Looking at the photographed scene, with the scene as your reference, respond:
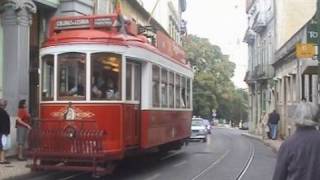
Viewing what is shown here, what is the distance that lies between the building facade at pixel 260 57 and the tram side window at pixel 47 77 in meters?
35.7

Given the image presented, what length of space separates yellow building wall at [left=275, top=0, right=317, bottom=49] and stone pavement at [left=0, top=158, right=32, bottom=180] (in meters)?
32.0

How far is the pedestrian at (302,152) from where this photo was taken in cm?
568

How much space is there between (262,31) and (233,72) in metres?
31.3

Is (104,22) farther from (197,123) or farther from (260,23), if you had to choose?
(260,23)

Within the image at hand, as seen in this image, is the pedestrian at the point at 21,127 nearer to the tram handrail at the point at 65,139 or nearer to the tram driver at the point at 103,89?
the tram handrail at the point at 65,139

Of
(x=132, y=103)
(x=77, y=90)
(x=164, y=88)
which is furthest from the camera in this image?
(x=164, y=88)

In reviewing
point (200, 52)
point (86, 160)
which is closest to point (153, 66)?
point (86, 160)

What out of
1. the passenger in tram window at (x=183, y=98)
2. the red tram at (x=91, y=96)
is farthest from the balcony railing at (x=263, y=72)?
the red tram at (x=91, y=96)

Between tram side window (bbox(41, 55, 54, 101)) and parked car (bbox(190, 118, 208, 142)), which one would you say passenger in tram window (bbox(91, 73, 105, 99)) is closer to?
tram side window (bbox(41, 55, 54, 101))

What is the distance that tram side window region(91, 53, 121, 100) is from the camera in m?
14.5

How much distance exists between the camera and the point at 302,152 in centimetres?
568

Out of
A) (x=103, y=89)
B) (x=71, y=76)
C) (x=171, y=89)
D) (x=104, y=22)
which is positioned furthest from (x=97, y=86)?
(x=171, y=89)

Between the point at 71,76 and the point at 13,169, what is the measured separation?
2.68 metres

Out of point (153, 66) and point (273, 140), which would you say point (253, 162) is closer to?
point (153, 66)
